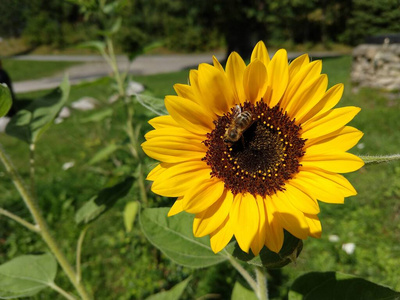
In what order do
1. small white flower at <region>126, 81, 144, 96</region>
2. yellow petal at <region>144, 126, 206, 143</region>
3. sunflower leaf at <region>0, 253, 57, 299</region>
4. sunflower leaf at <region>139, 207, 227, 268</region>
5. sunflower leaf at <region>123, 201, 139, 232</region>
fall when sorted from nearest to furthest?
yellow petal at <region>144, 126, 206, 143</region> → sunflower leaf at <region>139, 207, 227, 268</region> → sunflower leaf at <region>0, 253, 57, 299</region> → small white flower at <region>126, 81, 144, 96</region> → sunflower leaf at <region>123, 201, 139, 232</region>

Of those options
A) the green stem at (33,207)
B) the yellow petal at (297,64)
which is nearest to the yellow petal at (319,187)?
the yellow petal at (297,64)

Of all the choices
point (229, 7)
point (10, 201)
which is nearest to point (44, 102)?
point (10, 201)

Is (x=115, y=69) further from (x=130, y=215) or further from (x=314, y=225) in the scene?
(x=314, y=225)

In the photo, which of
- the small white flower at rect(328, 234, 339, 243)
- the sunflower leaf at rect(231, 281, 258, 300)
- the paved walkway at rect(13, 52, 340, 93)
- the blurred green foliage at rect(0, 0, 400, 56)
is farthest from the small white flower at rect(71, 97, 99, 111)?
the sunflower leaf at rect(231, 281, 258, 300)

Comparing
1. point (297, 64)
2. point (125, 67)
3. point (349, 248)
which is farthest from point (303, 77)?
point (125, 67)

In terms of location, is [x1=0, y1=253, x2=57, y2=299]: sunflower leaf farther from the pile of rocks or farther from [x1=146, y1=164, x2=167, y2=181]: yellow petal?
the pile of rocks

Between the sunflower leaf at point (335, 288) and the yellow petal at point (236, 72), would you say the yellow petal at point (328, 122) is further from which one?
the sunflower leaf at point (335, 288)
